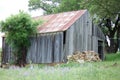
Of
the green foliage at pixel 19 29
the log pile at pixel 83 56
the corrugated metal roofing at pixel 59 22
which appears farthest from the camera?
the green foliage at pixel 19 29

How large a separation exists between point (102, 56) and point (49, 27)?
8.29m

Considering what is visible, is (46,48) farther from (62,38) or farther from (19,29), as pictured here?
(19,29)

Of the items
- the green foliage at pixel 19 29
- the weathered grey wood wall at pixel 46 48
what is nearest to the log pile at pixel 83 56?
the weathered grey wood wall at pixel 46 48

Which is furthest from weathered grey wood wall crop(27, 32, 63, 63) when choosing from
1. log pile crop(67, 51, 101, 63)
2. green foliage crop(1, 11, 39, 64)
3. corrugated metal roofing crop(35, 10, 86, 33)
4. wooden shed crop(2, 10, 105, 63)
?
log pile crop(67, 51, 101, 63)

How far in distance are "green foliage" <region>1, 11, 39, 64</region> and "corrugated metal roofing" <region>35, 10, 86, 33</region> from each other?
4.22 feet

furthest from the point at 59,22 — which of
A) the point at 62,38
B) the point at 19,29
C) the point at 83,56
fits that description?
the point at 83,56

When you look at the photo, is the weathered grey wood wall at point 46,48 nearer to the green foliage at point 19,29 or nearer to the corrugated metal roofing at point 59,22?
the corrugated metal roofing at point 59,22

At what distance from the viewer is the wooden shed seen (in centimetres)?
3331

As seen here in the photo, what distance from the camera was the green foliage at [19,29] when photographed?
116ft

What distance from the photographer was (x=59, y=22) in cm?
3550

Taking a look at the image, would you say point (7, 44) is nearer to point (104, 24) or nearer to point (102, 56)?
point (102, 56)

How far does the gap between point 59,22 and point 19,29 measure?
4318 mm

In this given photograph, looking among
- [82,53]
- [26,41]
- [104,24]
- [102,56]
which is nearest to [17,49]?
[26,41]

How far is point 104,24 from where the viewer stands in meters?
53.0
